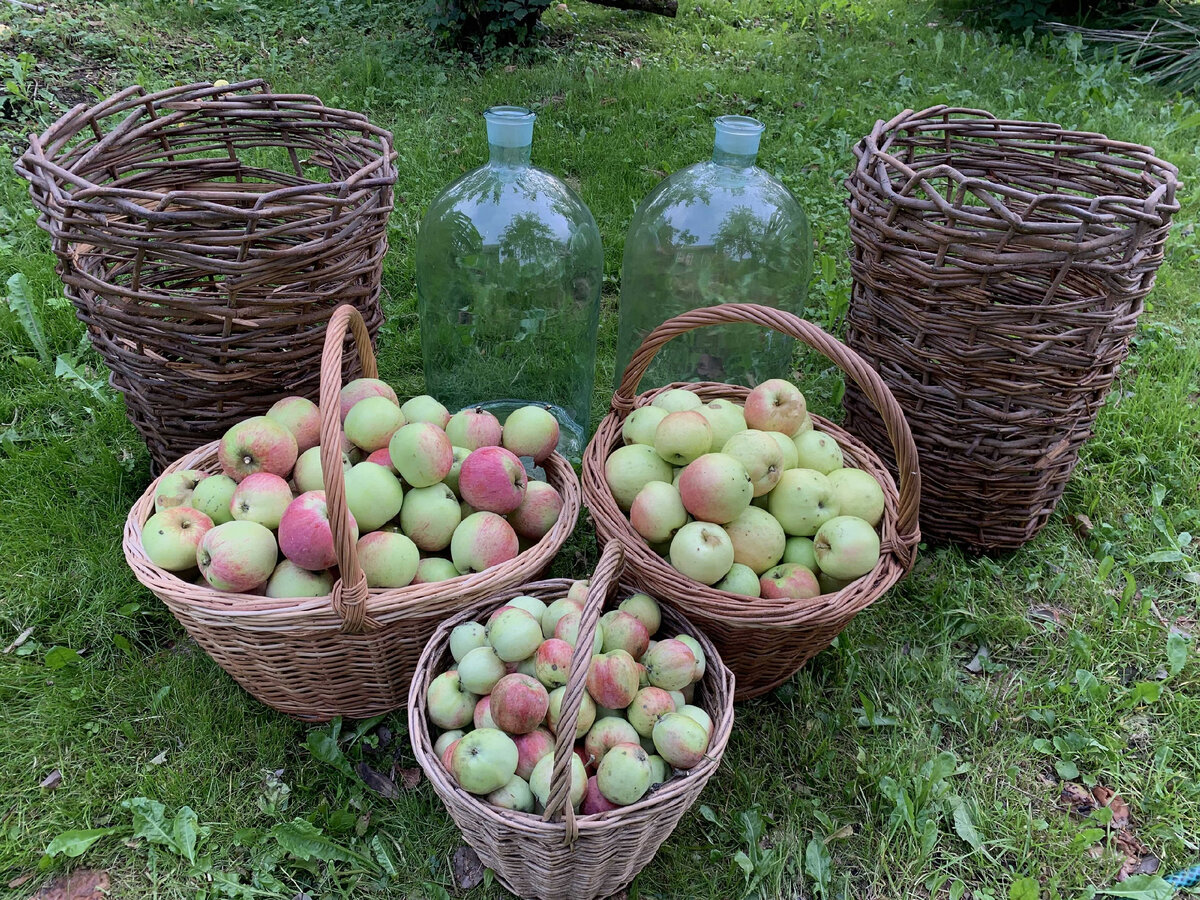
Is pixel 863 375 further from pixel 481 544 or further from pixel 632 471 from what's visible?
pixel 481 544

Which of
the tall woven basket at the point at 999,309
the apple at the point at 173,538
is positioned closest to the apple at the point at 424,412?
the apple at the point at 173,538

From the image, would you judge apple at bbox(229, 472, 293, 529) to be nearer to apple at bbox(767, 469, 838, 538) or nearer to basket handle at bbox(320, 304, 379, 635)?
basket handle at bbox(320, 304, 379, 635)

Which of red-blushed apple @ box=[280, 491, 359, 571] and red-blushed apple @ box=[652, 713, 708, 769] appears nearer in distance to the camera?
red-blushed apple @ box=[652, 713, 708, 769]

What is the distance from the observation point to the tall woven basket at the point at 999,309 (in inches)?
73.9

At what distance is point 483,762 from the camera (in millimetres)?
1368

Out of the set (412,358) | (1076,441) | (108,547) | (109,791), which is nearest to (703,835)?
(109,791)

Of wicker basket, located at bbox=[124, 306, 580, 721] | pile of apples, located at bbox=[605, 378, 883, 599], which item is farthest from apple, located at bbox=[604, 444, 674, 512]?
wicker basket, located at bbox=[124, 306, 580, 721]

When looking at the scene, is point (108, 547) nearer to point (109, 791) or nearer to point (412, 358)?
point (109, 791)

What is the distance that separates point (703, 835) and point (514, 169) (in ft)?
6.02

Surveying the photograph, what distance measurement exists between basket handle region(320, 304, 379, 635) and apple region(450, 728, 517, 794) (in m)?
0.33

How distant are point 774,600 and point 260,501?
1105 millimetres

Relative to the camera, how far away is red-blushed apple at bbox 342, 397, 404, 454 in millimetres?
1893

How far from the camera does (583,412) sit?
272 cm

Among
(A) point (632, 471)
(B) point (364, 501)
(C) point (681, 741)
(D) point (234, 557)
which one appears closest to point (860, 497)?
(A) point (632, 471)
